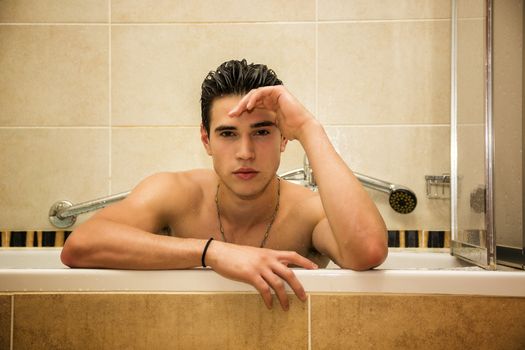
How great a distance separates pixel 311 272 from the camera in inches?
33.2

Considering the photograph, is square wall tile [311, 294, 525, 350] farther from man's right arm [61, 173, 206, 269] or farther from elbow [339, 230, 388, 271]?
man's right arm [61, 173, 206, 269]

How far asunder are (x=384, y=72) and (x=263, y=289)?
1224 mm

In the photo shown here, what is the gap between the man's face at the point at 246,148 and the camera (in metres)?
1.12

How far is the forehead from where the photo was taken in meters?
1.12

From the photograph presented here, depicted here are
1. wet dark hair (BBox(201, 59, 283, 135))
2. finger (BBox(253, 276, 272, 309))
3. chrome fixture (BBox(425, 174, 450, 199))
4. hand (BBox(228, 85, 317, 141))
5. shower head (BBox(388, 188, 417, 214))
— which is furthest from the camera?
chrome fixture (BBox(425, 174, 450, 199))

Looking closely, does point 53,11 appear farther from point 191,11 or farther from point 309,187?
point 309,187

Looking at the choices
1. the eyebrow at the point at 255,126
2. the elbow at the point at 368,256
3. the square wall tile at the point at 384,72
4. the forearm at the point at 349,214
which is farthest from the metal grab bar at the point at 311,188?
the elbow at the point at 368,256

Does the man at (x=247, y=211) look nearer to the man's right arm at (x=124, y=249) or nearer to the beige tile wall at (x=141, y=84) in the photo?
the man's right arm at (x=124, y=249)

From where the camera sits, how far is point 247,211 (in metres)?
1.30

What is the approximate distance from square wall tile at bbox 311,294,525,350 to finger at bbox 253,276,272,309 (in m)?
0.09

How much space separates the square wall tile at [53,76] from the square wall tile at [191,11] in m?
0.13

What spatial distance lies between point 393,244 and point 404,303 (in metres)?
0.94

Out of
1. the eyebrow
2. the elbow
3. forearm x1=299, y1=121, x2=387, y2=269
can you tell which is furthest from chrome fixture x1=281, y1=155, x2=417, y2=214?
the elbow

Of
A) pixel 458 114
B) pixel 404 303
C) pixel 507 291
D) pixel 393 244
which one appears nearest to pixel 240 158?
pixel 404 303
